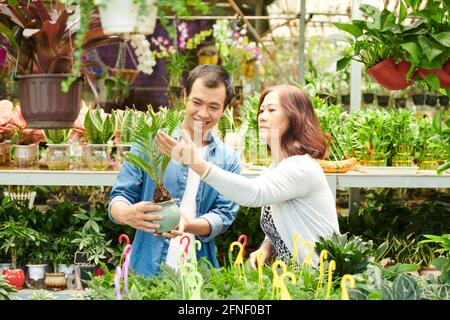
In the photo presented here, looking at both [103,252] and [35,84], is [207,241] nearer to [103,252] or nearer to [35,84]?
[35,84]

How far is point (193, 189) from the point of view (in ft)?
9.25

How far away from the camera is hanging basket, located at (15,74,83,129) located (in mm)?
2236

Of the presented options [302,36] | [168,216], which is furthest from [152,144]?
[302,36]

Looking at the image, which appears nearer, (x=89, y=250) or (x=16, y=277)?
(x=16, y=277)

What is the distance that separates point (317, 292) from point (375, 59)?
0.79 m

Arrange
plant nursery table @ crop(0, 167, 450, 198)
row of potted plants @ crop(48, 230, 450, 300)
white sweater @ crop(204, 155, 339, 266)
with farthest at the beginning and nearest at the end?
plant nursery table @ crop(0, 167, 450, 198), white sweater @ crop(204, 155, 339, 266), row of potted plants @ crop(48, 230, 450, 300)

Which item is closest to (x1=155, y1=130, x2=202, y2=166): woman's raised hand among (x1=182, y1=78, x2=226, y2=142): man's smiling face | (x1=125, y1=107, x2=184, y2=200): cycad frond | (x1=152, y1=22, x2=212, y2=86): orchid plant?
(x1=125, y1=107, x2=184, y2=200): cycad frond

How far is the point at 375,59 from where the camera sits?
7.87 feet

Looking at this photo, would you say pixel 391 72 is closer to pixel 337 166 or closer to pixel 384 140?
pixel 337 166

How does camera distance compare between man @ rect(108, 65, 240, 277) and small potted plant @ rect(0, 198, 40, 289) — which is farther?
small potted plant @ rect(0, 198, 40, 289)

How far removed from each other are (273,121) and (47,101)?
76 cm

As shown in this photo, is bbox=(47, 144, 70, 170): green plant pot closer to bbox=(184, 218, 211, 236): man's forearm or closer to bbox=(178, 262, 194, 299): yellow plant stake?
bbox=(184, 218, 211, 236): man's forearm

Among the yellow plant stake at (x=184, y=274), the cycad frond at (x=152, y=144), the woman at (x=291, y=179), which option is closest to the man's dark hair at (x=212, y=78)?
the woman at (x=291, y=179)
